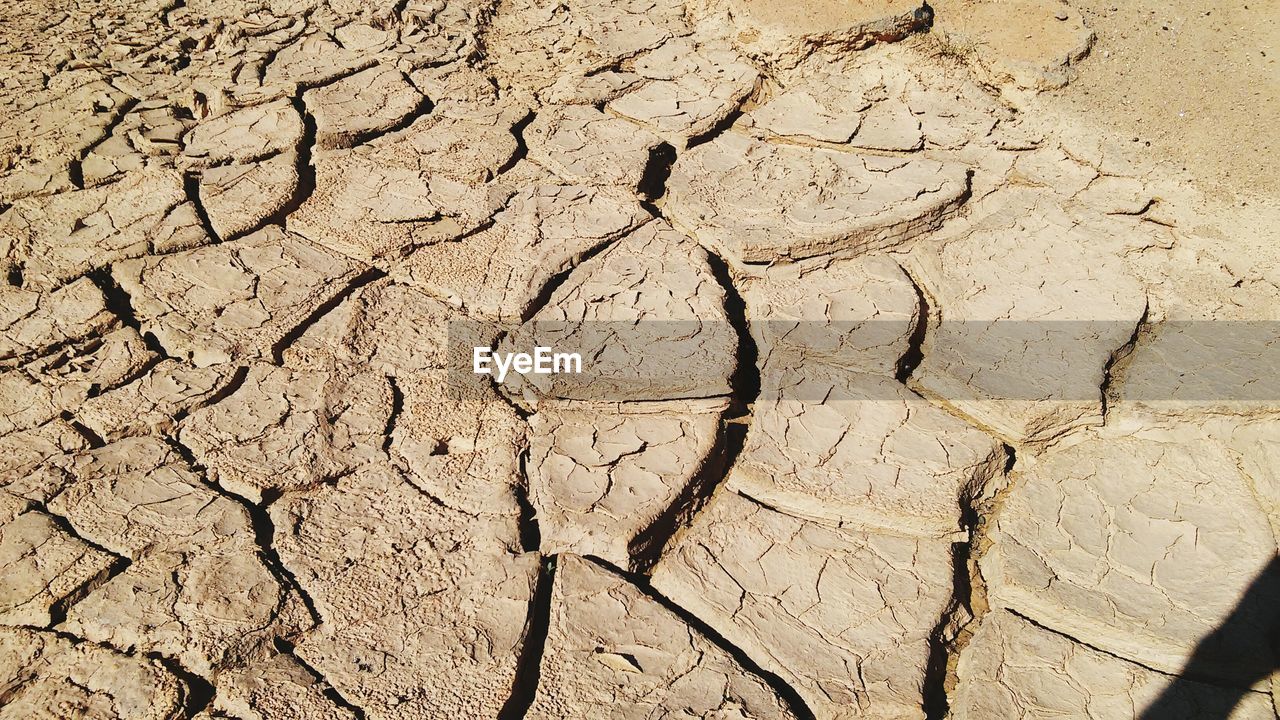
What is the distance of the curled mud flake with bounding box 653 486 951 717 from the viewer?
5.01 feet

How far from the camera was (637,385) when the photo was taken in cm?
201

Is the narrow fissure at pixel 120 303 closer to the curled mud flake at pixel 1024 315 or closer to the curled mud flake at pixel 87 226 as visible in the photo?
the curled mud flake at pixel 87 226

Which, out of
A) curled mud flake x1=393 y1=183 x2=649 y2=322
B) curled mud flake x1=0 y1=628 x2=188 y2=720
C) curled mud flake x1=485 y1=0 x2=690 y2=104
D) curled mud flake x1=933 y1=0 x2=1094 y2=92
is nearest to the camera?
curled mud flake x1=0 y1=628 x2=188 y2=720

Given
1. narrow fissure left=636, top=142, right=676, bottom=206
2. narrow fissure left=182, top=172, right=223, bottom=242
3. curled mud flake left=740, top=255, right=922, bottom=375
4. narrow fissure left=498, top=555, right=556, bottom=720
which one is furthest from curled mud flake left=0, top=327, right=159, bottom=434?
curled mud flake left=740, top=255, right=922, bottom=375

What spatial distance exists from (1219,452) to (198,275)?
8.51ft

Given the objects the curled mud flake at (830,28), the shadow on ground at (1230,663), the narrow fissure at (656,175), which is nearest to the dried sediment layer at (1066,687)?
the shadow on ground at (1230,663)

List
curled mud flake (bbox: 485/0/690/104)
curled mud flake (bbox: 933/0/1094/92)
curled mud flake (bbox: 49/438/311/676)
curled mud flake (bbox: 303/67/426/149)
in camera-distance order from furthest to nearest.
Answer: curled mud flake (bbox: 485/0/690/104) → curled mud flake (bbox: 933/0/1094/92) → curled mud flake (bbox: 303/67/426/149) → curled mud flake (bbox: 49/438/311/676)

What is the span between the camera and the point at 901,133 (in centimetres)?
280

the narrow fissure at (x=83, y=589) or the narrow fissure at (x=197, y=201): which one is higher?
the narrow fissure at (x=197, y=201)

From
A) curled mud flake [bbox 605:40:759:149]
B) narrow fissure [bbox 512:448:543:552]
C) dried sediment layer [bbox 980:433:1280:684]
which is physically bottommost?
narrow fissure [bbox 512:448:543:552]

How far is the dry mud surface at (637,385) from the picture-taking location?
1550 mm

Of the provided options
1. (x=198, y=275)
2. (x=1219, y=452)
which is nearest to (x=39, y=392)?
(x=198, y=275)

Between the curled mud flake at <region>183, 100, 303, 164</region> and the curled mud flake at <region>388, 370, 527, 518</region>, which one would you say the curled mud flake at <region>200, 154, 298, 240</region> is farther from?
the curled mud flake at <region>388, 370, 527, 518</region>

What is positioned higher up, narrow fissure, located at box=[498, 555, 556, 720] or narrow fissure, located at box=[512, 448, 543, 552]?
narrow fissure, located at box=[512, 448, 543, 552]
